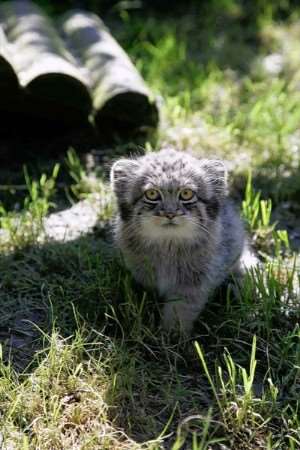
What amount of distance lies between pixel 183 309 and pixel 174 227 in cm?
47

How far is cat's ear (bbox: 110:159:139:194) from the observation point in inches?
169

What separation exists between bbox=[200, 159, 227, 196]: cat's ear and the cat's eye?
9.1 inches

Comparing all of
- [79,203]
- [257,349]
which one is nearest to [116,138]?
[79,203]

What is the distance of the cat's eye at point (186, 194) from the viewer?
13.3 feet

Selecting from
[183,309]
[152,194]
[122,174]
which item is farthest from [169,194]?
[183,309]

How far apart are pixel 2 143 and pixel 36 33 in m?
1.02

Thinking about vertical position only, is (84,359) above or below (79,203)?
below

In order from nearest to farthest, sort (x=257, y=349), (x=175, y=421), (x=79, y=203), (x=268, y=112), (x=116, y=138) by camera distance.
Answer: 1. (x=175, y=421)
2. (x=257, y=349)
3. (x=79, y=203)
4. (x=116, y=138)
5. (x=268, y=112)

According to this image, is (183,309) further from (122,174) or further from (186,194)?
(122,174)

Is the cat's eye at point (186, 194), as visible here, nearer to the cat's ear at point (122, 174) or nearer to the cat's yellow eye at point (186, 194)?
the cat's yellow eye at point (186, 194)

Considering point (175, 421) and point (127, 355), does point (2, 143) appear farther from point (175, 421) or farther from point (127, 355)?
point (175, 421)

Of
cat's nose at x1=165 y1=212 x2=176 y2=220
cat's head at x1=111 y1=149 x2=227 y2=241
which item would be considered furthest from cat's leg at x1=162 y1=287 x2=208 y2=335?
cat's nose at x1=165 y1=212 x2=176 y2=220

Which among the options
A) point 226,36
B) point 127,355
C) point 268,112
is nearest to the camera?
point 127,355

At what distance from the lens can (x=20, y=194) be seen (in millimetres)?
5582
